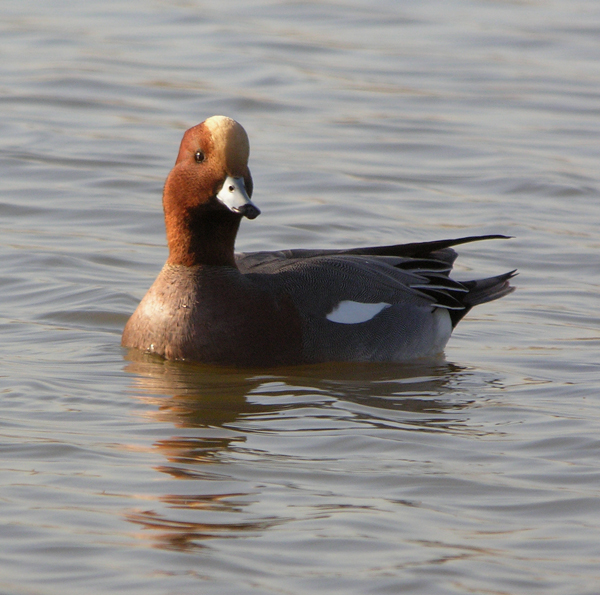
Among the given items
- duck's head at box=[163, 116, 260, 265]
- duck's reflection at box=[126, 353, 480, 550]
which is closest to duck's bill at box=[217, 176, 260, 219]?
duck's head at box=[163, 116, 260, 265]

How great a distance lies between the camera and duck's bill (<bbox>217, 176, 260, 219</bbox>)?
628 cm

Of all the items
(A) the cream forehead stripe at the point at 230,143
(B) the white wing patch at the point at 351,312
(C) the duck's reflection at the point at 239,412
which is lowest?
(C) the duck's reflection at the point at 239,412

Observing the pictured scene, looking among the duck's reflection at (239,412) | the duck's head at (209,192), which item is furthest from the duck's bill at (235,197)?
the duck's reflection at (239,412)

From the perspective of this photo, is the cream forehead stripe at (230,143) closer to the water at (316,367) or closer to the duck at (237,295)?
the duck at (237,295)

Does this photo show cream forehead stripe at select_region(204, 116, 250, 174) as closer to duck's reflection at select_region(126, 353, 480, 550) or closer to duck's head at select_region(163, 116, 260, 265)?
duck's head at select_region(163, 116, 260, 265)

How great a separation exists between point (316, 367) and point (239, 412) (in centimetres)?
97

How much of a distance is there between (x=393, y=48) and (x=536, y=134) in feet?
10.6

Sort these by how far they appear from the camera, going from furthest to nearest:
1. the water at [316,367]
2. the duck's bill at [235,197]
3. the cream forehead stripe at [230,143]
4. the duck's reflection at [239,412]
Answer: the cream forehead stripe at [230,143], the duck's bill at [235,197], the duck's reflection at [239,412], the water at [316,367]

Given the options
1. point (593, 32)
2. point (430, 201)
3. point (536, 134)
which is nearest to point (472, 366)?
point (430, 201)

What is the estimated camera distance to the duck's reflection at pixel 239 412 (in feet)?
15.2

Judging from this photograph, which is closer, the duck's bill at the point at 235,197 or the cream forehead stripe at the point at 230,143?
the duck's bill at the point at 235,197

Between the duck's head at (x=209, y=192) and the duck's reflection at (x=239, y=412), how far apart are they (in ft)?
2.11

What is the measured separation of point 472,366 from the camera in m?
7.10

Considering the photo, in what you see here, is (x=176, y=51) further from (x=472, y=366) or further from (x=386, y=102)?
(x=472, y=366)
